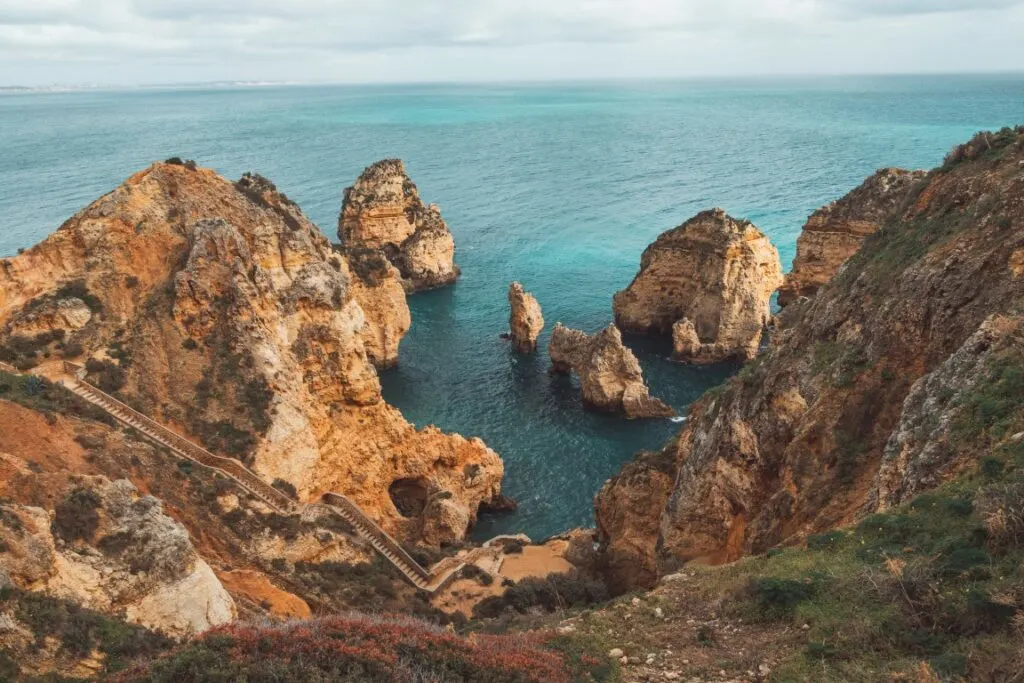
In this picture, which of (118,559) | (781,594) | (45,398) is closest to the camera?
(781,594)

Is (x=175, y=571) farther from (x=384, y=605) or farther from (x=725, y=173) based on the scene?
(x=725, y=173)

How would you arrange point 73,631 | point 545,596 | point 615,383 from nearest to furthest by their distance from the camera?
point 73,631
point 545,596
point 615,383

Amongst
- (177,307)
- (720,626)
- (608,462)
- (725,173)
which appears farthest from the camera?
(725,173)

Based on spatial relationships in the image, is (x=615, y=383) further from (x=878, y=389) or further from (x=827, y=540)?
(x=827, y=540)

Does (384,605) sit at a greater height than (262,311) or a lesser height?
lesser

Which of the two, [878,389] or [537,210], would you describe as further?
[537,210]

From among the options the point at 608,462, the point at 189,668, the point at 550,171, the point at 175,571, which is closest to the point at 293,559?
the point at 175,571

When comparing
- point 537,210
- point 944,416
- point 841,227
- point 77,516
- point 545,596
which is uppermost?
point 841,227

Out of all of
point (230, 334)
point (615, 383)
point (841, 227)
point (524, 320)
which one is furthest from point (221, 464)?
point (841, 227)
